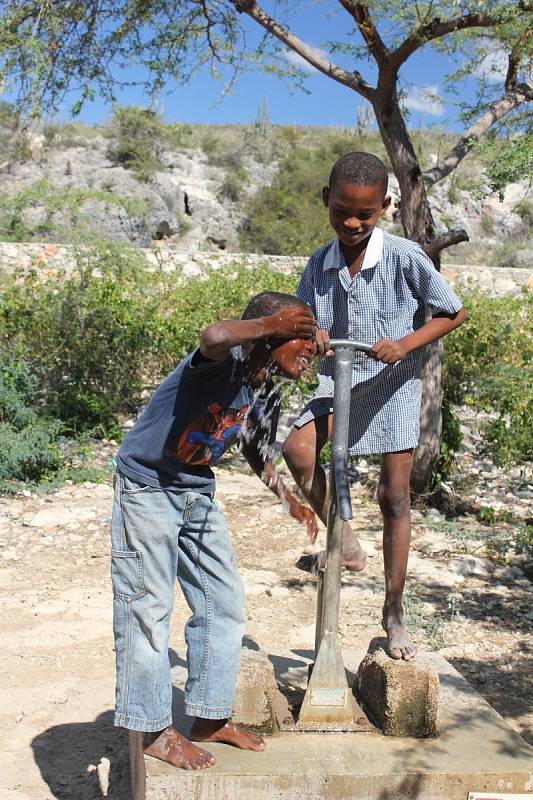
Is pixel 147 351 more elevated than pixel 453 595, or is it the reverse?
pixel 147 351

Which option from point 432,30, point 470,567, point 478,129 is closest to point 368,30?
point 432,30

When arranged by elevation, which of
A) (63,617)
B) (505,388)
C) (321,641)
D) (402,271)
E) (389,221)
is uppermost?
(389,221)

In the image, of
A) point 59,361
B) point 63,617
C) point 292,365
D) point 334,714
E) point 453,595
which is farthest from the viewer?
point 59,361

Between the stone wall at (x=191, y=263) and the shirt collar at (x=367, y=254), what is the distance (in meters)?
5.36

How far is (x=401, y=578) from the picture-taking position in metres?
2.93

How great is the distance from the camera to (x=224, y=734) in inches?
99.3

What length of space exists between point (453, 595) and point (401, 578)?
1.86 meters

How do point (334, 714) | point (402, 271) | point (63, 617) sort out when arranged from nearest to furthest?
point (334, 714) < point (402, 271) < point (63, 617)

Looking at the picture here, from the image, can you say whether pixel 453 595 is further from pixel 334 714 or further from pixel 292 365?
pixel 292 365

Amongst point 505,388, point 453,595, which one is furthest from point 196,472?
point 505,388

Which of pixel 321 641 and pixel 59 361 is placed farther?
pixel 59 361

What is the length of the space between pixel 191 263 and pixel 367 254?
9307 millimetres

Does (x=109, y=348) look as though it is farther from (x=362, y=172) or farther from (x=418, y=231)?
(x=362, y=172)

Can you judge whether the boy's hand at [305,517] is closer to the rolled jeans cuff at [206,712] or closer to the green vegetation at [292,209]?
the rolled jeans cuff at [206,712]
